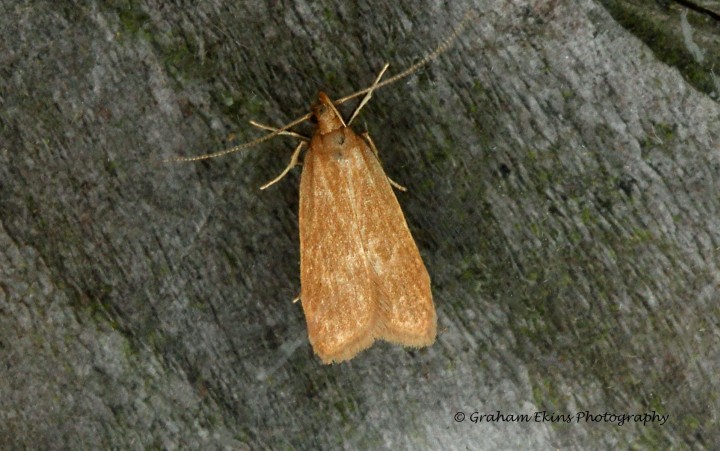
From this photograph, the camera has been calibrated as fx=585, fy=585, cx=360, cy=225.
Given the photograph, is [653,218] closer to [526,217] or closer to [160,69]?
[526,217]

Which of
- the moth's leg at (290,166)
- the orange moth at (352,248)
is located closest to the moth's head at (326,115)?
the orange moth at (352,248)

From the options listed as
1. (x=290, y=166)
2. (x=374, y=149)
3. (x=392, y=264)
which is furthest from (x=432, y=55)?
(x=392, y=264)

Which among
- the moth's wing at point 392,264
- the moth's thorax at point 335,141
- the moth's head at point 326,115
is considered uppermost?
the moth's head at point 326,115

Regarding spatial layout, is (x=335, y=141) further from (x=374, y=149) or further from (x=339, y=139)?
(x=374, y=149)

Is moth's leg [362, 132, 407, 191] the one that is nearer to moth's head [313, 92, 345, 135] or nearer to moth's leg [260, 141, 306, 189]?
moth's head [313, 92, 345, 135]

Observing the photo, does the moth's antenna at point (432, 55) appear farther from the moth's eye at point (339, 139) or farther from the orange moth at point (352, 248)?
the moth's eye at point (339, 139)

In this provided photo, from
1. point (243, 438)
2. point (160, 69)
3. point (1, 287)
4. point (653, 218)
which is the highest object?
point (160, 69)

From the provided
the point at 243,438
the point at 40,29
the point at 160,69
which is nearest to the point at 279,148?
the point at 160,69
